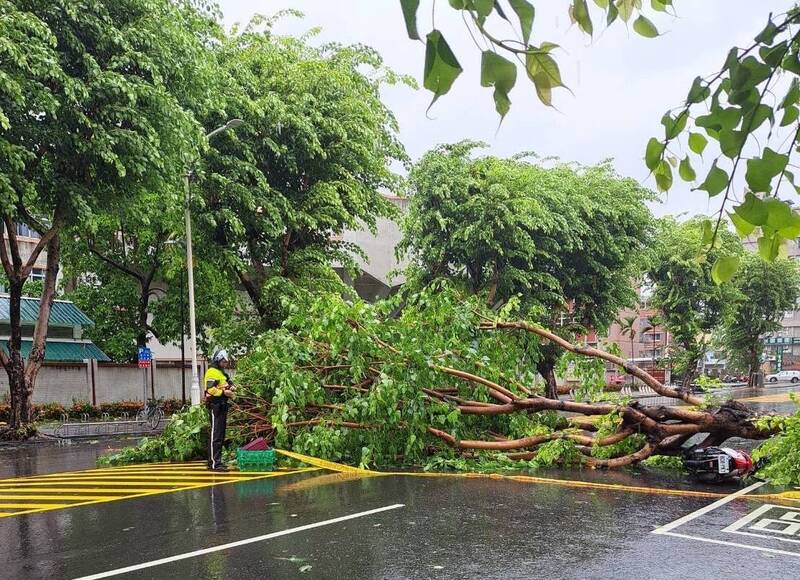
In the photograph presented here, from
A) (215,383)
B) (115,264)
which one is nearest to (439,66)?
(215,383)

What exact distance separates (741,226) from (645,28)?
0.61m

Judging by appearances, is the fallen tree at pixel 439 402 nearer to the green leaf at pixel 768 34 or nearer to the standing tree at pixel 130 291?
the green leaf at pixel 768 34

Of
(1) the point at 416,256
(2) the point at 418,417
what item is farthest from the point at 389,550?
(1) the point at 416,256

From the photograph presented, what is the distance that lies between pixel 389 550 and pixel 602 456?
5.86m

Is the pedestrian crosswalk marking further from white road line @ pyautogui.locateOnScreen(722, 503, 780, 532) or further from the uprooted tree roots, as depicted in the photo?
white road line @ pyautogui.locateOnScreen(722, 503, 780, 532)

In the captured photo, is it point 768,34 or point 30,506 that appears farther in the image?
point 30,506

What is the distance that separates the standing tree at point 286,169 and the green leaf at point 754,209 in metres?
19.0

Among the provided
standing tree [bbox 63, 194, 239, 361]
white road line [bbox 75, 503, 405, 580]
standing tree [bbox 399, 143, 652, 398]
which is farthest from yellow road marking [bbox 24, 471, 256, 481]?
standing tree [bbox 399, 143, 652, 398]

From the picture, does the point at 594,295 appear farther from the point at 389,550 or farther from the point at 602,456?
the point at 389,550

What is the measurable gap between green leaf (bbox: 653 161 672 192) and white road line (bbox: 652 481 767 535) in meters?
5.29

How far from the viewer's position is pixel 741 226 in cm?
205

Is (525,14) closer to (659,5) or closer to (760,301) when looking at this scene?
(659,5)

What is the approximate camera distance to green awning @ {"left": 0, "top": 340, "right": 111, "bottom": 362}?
2920 cm

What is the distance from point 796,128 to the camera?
2.06 metres
